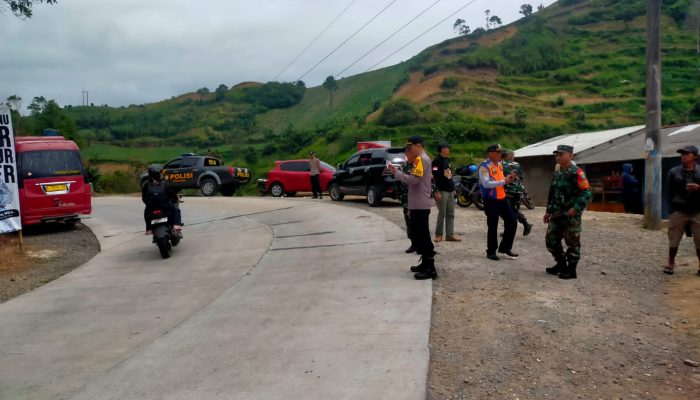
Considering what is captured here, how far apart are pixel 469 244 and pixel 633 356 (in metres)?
4.98

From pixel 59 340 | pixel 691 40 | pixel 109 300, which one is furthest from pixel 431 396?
pixel 691 40

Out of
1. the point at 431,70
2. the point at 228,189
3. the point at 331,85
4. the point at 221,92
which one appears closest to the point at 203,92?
the point at 221,92

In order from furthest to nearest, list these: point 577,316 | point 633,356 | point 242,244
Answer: point 242,244 < point 577,316 < point 633,356

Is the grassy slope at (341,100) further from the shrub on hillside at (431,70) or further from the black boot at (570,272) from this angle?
the black boot at (570,272)

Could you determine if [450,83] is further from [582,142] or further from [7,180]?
[7,180]

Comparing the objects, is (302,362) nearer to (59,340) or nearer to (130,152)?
(59,340)

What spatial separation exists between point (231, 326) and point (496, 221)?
4102mm

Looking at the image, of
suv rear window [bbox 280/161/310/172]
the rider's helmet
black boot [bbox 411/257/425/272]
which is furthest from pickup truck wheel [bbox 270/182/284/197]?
black boot [bbox 411/257/425/272]

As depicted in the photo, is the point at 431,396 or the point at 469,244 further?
the point at 469,244

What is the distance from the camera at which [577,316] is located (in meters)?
5.75

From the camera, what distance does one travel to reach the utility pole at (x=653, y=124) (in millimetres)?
11414

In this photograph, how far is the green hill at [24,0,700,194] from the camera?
52.2m

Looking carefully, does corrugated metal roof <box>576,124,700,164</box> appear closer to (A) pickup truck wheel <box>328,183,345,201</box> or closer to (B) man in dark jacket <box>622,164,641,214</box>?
(B) man in dark jacket <box>622,164,641,214</box>

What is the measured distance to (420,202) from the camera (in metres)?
7.21
